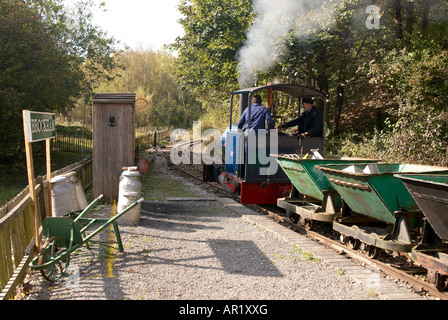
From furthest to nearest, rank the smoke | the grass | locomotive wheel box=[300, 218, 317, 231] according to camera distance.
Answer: the smoke
the grass
locomotive wheel box=[300, 218, 317, 231]

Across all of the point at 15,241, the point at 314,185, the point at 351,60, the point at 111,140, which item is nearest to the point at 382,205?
the point at 314,185

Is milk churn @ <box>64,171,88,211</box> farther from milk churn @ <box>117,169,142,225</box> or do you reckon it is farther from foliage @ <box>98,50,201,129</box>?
foliage @ <box>98,50,201,129</box>

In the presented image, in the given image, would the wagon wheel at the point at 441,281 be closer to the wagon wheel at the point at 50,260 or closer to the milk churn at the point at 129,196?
the wagon wheel at the point at 50,260

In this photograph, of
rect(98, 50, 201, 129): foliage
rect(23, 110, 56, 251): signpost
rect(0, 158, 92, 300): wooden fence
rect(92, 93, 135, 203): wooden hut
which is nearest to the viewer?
rect(0, 158, 92, 300): wooden fence

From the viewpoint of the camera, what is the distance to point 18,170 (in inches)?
670

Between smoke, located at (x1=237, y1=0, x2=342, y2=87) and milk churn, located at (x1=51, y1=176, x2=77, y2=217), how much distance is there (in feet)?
29.7

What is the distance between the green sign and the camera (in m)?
4.67

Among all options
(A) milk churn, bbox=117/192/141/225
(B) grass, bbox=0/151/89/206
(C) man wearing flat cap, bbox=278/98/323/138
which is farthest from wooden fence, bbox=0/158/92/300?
(B) grass, bbox=0/151/89/206

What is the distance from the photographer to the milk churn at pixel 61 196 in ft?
22.3

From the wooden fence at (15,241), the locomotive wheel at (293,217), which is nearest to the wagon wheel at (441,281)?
the locomotive wheel at (293,217)

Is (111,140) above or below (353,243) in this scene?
above

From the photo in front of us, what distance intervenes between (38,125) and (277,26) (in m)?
10.6

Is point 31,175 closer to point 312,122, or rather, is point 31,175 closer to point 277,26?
point 312,122

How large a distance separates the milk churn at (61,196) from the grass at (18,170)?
17.5ft
